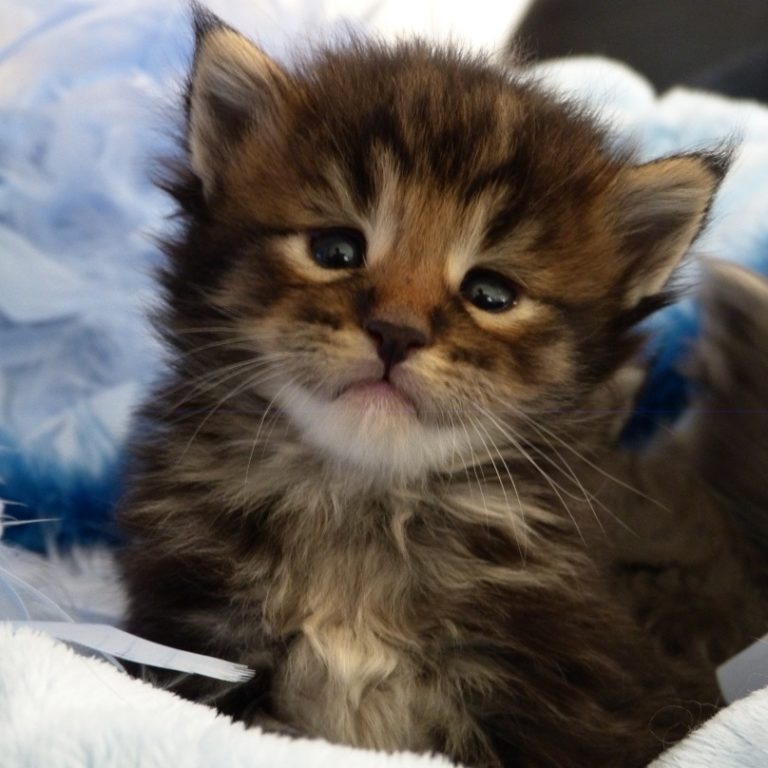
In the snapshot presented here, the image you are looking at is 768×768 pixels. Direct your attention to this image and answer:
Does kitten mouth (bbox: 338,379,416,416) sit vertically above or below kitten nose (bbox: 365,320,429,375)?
below

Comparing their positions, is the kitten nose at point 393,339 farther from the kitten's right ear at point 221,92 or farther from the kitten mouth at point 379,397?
the kitten's right ear at point 221,92

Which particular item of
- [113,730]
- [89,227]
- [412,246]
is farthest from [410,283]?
[89,227]

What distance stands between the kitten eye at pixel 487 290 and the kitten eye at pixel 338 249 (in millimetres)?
114

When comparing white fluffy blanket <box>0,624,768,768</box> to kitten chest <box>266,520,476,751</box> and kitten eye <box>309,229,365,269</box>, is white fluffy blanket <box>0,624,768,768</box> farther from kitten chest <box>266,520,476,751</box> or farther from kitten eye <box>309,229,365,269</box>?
kitten eye <box>309,229,365,269</box>

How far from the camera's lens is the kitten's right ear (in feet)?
3.85

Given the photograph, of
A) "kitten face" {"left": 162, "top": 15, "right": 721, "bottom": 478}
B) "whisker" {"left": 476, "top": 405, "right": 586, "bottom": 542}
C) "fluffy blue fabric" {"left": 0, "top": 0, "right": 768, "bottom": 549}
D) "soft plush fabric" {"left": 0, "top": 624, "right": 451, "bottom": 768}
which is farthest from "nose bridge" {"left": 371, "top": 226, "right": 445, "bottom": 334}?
"fluffy blue fabric" {"left": 0, "top": 0, "right": 768, "bottom": 549}

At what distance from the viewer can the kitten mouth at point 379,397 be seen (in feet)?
3.19

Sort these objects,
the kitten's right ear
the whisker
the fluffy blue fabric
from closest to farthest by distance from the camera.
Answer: the whisker
the kitten's right ear
the fluffy blue fabric

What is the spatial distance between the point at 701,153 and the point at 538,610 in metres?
0.56

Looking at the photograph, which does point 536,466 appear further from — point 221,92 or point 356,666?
point 221,92

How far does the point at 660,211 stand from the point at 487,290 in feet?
0.89

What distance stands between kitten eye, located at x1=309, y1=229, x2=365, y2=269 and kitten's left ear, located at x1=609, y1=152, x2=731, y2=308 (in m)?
0.31

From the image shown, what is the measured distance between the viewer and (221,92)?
47.9 inches

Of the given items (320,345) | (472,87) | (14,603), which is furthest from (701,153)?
(14,603)
